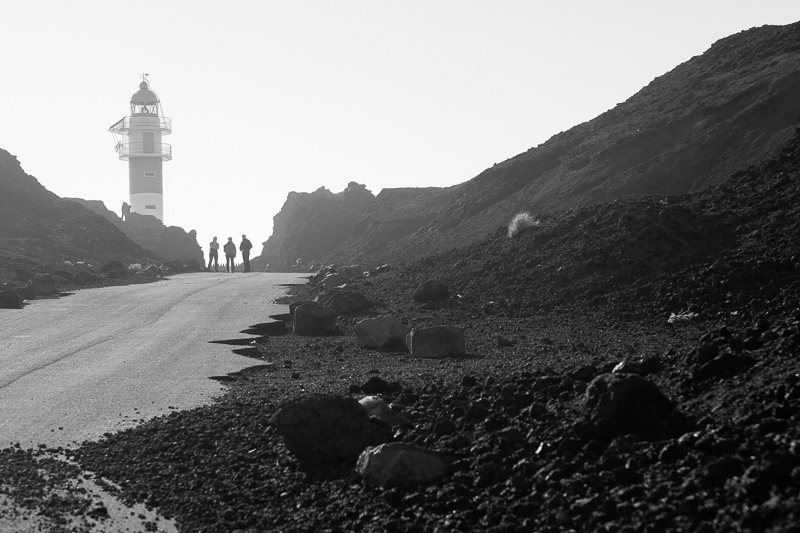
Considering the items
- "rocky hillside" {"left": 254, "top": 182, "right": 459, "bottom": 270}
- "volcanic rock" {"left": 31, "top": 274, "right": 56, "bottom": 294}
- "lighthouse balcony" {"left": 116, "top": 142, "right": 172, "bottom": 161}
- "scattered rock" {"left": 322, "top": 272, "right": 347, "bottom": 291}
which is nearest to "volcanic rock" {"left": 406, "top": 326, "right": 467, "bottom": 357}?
"scattered rock" {"left": 322, "top": 272, "right": 347, "bottom": 291}

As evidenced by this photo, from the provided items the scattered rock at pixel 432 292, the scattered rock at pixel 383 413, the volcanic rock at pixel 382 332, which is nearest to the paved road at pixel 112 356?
the volcanic rock at pixel 382 332

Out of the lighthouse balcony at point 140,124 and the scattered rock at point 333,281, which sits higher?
the lighthouse balcony at point 140,124

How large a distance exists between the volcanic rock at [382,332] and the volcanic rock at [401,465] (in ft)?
25.6

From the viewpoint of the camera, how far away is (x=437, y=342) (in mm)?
14078

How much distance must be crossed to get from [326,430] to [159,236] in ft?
172

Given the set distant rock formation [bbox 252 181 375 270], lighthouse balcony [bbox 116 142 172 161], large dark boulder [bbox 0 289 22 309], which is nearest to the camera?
large dark boulder [bbox 0 289 22 309]

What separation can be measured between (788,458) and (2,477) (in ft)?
19.3

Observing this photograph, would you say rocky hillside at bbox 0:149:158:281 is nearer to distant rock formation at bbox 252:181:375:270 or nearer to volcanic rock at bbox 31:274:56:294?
volcanic rock at bbox 31:274:56:294

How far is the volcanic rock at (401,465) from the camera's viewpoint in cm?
719

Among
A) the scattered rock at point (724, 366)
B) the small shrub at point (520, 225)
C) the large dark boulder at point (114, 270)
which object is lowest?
the scattered rock at point (724, 366)

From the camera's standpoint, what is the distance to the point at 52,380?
13.1 meters

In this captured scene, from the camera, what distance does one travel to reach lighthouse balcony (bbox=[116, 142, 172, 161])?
64.3 meters

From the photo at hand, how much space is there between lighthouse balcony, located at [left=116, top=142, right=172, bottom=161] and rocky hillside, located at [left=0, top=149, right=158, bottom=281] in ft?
48.9

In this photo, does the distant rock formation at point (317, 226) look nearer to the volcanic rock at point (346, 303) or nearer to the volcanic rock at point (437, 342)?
the volcanic rock at point (346, 303)
